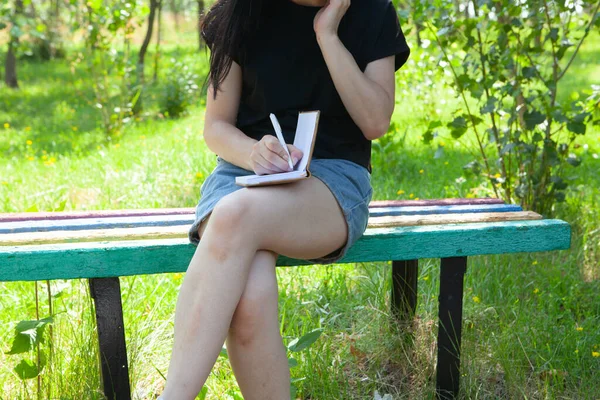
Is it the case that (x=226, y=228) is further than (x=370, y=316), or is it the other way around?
(x=370, y=316)

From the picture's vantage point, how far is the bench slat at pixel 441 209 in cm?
245

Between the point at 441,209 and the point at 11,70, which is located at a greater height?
the point at 441,209

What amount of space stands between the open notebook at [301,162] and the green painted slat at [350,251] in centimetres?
27

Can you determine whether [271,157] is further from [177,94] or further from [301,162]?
[177,94]

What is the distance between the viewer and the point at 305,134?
194cm

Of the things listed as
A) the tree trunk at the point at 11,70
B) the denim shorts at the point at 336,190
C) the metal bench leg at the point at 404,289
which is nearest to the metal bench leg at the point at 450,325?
the metal bench leg at the point at 404,289

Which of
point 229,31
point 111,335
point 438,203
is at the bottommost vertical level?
point 111,335

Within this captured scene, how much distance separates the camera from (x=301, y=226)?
1869mm

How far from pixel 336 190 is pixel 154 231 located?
0.56 m

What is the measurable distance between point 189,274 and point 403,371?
100 centimetres

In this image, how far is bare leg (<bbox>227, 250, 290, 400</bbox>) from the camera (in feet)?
5.73

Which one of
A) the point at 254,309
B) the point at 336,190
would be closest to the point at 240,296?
the point at 254,309

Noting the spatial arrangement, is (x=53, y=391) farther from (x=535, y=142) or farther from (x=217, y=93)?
(x=535, y=142)

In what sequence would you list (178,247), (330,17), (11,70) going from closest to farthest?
(178,247) < (330,17) < (11,70)
